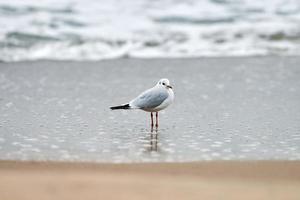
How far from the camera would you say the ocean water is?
35.1ft

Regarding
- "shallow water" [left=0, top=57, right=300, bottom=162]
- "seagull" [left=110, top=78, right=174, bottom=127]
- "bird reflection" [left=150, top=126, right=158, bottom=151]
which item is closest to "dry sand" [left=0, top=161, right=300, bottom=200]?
"shallow water" [left=0, top=57, right=300, bottom=162]

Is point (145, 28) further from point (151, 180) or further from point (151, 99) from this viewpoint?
point (151, 180)

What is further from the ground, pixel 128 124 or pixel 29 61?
pixel 29 61

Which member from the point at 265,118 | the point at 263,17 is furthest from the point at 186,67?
the point at 263,17

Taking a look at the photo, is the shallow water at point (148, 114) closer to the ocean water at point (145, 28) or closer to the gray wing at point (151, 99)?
the gray wing at point (151, 99)

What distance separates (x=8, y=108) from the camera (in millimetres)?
6832

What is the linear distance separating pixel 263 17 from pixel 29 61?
4.70 meters

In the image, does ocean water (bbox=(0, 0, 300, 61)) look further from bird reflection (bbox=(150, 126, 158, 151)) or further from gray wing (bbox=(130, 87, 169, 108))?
bird reflection (bbox=(150, 126, 158, 151))

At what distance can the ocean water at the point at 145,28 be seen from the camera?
10703 millimetres

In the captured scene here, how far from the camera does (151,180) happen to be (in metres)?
4.23

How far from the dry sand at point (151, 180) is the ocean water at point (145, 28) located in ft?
→ 19.2

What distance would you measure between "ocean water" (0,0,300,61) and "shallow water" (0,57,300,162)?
30.4 inches

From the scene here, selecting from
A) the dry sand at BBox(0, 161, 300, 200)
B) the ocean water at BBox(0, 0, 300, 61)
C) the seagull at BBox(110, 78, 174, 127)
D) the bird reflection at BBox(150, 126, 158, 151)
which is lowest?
the dry sand at BBox(0, 161, 300, 200)

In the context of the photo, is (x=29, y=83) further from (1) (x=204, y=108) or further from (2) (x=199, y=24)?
(2) (x=199, y=24)
